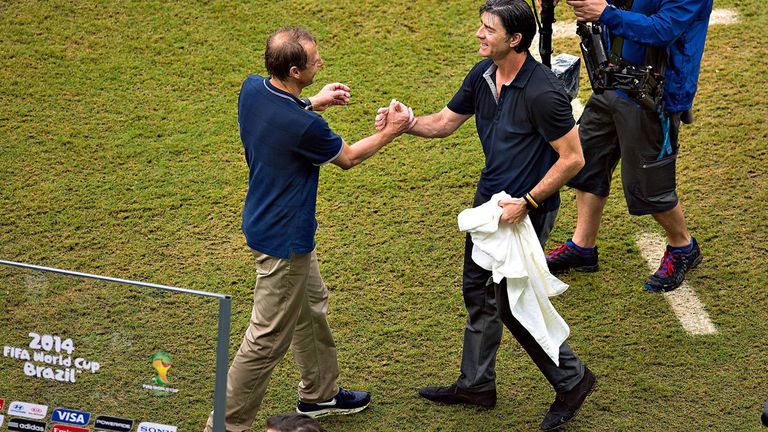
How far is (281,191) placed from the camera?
466 centimetres

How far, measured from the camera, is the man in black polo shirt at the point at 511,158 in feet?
15.5

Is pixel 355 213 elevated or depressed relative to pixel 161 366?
elevated

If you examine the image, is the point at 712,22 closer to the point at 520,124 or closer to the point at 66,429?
the point at 520,124

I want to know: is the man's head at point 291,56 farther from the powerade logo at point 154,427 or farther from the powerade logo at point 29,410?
the powerade logo at point 29,410

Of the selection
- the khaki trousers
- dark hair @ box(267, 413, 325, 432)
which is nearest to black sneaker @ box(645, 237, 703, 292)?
the khaki trousers

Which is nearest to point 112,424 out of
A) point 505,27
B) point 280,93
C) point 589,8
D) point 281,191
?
point 281,191

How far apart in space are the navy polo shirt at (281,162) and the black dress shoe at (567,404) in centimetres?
136

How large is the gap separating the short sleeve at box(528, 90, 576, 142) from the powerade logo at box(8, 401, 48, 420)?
2.35 metres

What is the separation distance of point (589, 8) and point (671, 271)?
1.52m

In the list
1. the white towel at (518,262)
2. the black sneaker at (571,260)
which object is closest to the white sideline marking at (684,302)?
the black sneaker at (571,260)

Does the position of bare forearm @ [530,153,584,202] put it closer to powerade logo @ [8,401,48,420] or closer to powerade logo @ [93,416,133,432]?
powerade logo @ [93,416,133,432]

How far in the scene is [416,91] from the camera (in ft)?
24.5

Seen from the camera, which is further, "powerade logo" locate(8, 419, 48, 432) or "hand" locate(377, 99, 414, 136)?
"hand" locate(377, 99, 414, 136)

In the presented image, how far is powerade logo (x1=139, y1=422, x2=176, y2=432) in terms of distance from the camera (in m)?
4.17
